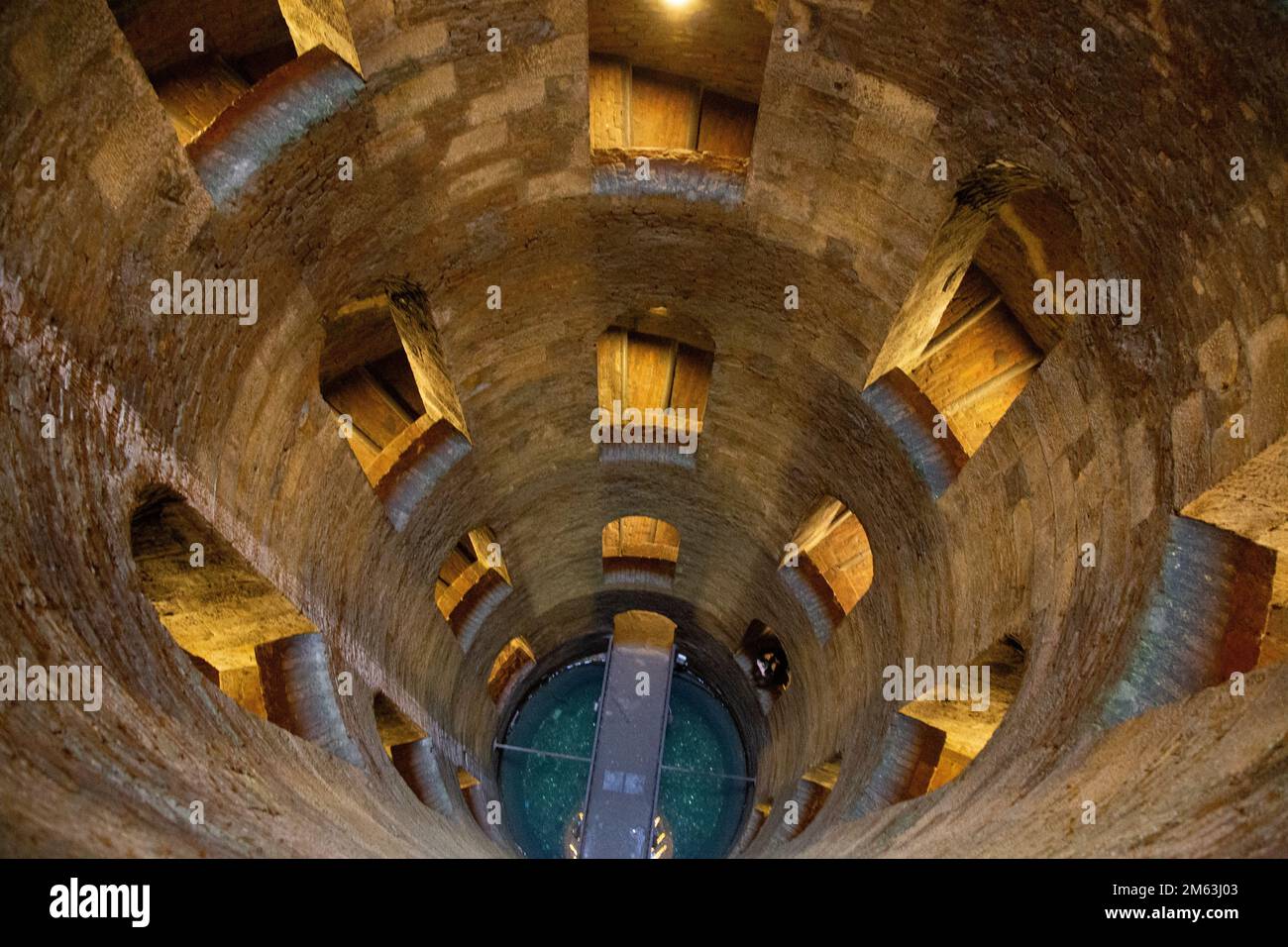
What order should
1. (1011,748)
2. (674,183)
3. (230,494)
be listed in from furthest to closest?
(674,183)
(230,494)
(1011,748)

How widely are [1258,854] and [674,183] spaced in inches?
202

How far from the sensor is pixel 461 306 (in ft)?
23.2

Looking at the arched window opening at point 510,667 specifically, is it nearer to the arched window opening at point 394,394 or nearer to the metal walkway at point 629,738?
the metal walkway at point 629,738

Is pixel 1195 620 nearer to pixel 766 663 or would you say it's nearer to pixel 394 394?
pixel 394 394

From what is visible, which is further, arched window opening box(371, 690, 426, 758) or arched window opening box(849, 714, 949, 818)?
arched window opening box(371, 690, 426, 758)

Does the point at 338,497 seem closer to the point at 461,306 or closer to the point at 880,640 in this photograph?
the point at 461,306

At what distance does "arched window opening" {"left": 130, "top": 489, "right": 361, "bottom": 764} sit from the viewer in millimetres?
5582

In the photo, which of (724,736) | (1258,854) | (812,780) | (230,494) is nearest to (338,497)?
(230,494)
